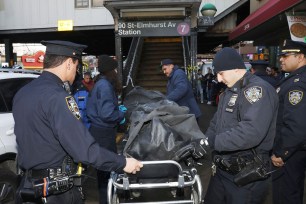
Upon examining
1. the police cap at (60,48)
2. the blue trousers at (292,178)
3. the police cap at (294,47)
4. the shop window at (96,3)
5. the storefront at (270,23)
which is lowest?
the blue trousers at (292,178)

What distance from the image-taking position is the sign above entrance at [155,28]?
803 centimetres

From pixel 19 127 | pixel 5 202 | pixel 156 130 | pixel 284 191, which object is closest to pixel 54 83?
pixel 19 127

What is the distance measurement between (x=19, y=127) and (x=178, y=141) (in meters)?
1.65

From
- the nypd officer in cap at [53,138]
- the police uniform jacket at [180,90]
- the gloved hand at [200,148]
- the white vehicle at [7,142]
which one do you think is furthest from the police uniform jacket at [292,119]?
the white vehicle at [7,142]

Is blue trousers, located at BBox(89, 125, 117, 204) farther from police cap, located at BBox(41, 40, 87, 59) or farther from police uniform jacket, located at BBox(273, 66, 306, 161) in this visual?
police uniform jacket, located at BBox(273, 66, 306, 161)

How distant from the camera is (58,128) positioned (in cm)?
211

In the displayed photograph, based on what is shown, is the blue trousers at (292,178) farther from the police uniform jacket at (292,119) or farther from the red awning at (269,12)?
the red awning at (269,12)

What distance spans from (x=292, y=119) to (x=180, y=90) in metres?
2.87

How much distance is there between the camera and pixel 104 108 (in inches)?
156

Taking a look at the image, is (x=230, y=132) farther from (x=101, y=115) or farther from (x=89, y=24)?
(x=89, y=24)

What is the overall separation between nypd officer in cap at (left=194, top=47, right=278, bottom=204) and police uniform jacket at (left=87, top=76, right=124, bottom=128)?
1467mm

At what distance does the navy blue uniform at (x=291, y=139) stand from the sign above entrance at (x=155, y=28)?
489 cm

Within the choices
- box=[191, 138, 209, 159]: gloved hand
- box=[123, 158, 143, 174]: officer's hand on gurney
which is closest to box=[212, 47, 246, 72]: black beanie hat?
box=[191, 138, 209, 159]: gloved hand

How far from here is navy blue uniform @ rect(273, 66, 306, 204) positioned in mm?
3057
